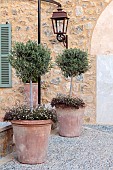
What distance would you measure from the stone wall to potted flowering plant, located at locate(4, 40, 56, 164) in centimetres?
279

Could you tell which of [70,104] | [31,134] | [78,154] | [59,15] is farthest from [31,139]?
[59,15]

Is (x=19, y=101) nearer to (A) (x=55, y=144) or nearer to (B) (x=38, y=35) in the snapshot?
(B) (x=38, y=35)

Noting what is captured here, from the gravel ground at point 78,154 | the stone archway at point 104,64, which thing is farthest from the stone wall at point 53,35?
the gravel ground at point 78,154

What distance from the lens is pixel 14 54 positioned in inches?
142

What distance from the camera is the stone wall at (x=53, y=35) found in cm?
630

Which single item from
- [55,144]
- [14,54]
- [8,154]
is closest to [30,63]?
[14,54]

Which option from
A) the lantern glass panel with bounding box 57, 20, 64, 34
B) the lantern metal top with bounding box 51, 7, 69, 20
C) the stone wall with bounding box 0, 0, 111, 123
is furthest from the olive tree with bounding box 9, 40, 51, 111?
the stone wall with bounding box 0, 0, 111, 123

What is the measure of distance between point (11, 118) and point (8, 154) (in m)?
0.53

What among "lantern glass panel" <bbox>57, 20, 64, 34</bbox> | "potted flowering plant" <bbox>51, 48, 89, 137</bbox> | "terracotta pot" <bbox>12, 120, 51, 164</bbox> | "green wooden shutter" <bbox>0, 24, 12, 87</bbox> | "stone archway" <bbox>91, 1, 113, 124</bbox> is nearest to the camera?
"terracotta pot" <bbox>12, 120, 51, 164</bbox>

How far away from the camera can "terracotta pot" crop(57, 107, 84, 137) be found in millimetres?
4895

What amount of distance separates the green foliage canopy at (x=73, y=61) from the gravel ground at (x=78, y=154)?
100 centimetres

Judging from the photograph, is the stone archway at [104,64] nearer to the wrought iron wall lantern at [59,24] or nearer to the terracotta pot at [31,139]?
the wrought iron wall lantern at [59,24]

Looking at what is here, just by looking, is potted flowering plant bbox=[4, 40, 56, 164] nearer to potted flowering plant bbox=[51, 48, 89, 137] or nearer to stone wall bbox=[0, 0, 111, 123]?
potted flowering plant bbox=[51, 48, 89, 137]

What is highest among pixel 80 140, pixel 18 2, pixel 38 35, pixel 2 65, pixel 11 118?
pixel 18 2
